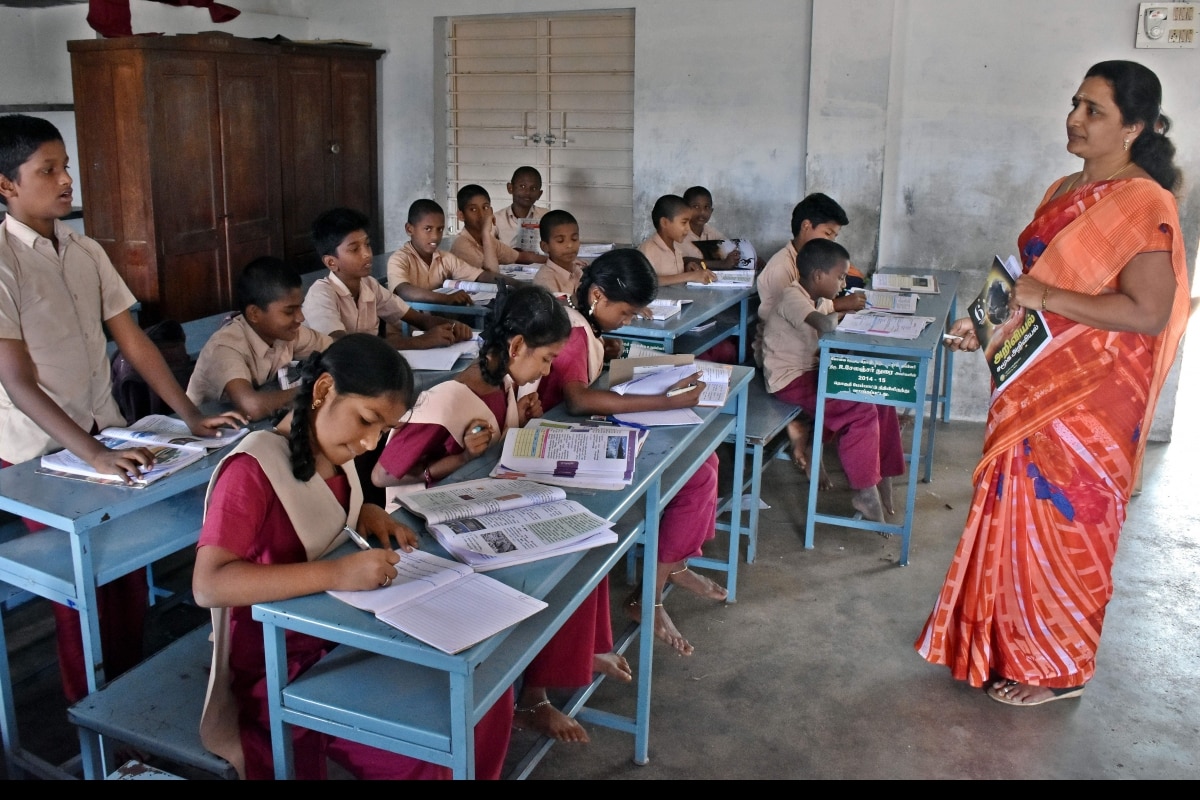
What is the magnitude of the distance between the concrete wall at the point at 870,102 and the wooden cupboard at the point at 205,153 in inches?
24.6

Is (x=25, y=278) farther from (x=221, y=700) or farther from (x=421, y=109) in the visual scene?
(x=421, y=109)

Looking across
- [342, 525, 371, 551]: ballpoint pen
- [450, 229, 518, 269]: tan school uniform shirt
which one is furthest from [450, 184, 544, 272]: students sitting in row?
[342, 525, 371, 551]: ballpoint pen

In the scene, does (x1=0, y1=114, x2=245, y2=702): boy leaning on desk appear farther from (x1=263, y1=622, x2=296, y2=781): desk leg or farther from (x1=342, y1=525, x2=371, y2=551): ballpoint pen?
(x1=263, y1=622, x2=296, y2=781): desk leg

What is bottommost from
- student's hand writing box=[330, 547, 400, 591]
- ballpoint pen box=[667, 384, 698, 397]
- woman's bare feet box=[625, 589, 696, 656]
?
woman's bare feet box=[625, 589, 696, 656]

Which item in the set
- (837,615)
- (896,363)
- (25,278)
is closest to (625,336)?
(896,363)

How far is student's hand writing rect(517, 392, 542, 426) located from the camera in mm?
2688

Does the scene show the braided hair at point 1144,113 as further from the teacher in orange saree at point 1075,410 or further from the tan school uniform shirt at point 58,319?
the tan school uniform shirt at point 58,319

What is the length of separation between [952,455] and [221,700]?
407 cm

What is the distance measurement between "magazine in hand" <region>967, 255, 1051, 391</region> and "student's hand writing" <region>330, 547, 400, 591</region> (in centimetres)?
177

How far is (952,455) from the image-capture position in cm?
506

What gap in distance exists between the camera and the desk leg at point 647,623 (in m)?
2.40

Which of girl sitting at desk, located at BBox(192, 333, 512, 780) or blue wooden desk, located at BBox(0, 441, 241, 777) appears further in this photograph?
blue wooden desk, located at BBox(0, 441, 241, 777)

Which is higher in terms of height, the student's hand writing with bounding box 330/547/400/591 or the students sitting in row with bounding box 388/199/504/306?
the students sitting in row with bounding box 388/199/504/306

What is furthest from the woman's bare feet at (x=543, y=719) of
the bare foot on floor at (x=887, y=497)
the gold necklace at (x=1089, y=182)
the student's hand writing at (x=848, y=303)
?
the student's hand writing at (x=848, y=303)
